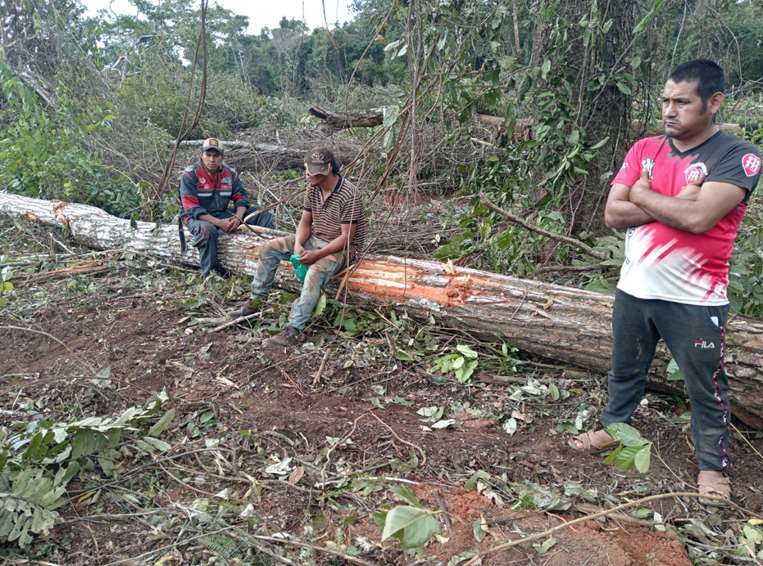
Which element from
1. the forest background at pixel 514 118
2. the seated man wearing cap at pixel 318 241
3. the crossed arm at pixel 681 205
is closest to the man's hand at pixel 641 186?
the crossed arm at pixel 681 205

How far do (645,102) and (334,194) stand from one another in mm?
2750

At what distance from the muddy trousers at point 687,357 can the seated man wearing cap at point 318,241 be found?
2.08m

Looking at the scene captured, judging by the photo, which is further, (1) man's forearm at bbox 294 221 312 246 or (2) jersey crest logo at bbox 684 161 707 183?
(1) man's forearm at bbox 294 221 312 246

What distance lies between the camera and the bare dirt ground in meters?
2.43

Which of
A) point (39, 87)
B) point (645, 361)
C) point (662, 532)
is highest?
point (39, 87)

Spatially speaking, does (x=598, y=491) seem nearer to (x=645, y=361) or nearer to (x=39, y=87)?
(x=645, y=361)

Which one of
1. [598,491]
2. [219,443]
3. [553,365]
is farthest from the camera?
[553,365]

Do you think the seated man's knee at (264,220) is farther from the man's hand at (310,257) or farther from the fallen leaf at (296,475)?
the fallen leaf at (296,475)

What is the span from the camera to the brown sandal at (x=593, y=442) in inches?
120

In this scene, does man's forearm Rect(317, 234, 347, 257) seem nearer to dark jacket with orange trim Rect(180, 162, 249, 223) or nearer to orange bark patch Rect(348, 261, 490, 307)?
orange bark patch Rect(348, 261, 490, 307)

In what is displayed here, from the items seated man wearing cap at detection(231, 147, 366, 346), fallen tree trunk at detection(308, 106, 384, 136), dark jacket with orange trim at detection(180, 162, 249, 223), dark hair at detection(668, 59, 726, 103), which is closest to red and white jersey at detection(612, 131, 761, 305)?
dark hair at detection(668, 59, 726, 103)

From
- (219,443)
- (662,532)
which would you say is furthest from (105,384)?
(662,532)

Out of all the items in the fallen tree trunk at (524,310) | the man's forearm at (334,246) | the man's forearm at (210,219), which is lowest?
the fallen tree trunk at (524,310)

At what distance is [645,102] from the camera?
5.00 meters
